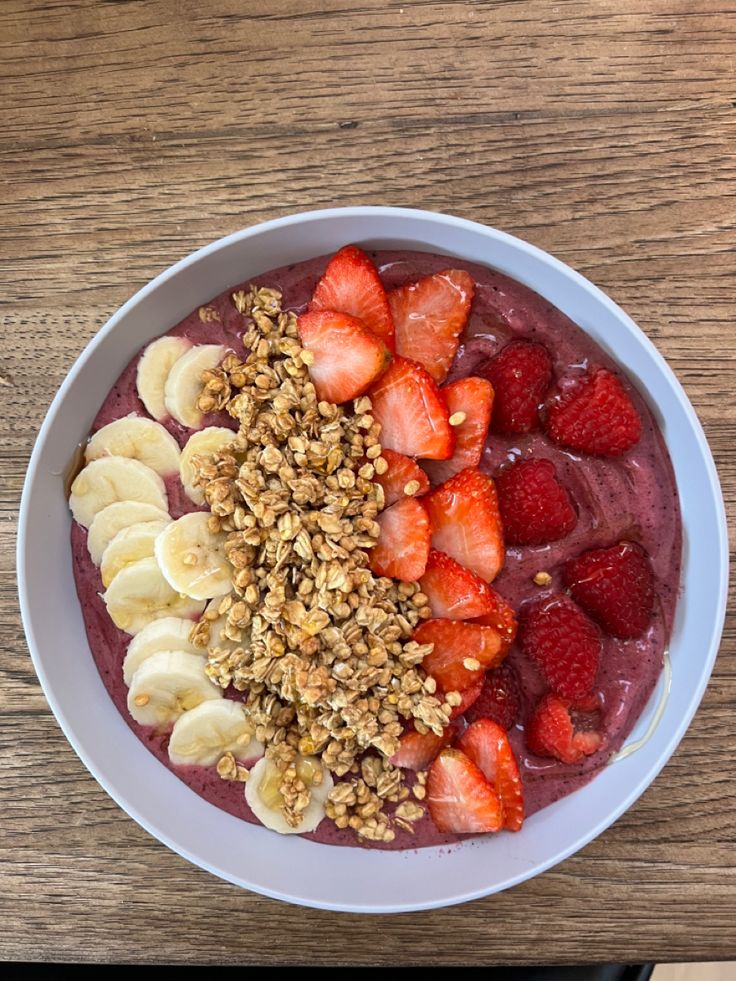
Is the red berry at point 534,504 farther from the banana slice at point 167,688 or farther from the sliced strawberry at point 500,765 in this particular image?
the banana slice at point 167,688

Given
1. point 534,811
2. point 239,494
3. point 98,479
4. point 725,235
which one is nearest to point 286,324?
point 239,494

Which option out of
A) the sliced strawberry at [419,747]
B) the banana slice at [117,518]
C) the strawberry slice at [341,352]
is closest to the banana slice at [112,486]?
the banana slice at [117,518]

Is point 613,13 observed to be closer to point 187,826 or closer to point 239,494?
point 239,494

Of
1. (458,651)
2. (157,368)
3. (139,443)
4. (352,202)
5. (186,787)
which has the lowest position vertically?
(186,787)

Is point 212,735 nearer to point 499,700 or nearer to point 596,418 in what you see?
point 499,700

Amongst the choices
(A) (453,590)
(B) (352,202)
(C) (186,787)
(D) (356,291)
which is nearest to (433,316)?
(D) (356,291)

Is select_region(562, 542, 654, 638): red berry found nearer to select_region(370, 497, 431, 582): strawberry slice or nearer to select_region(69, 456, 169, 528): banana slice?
select_region(370, 497, 431, 582): strawberry slice
